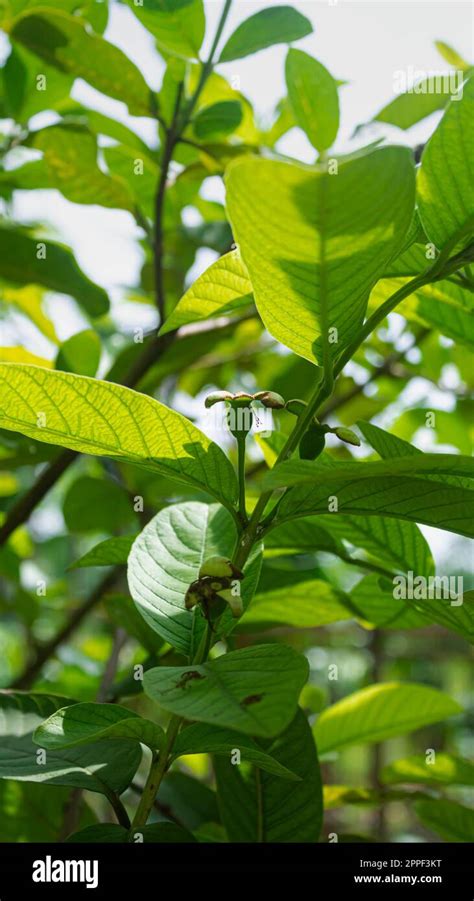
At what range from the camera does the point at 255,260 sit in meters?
0.42

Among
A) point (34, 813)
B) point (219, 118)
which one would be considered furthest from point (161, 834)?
point (219, 118)

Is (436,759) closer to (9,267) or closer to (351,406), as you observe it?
(351,406)

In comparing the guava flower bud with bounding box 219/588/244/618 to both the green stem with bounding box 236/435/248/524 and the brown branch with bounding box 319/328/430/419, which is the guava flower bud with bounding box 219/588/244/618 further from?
the brown branch with bounding box 319/328/430/419

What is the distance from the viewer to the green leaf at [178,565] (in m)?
0.53

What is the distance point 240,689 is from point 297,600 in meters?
0.40

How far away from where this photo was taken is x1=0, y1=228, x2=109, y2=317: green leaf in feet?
3.21

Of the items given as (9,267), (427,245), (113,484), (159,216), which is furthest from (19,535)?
(427,245)

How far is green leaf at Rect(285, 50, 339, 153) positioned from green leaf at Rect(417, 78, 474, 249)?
324mm

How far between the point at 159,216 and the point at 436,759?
2.14 ft

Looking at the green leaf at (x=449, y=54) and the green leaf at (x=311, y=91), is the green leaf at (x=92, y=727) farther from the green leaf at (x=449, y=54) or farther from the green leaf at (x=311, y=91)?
the green leaf at (x=449, y=54)

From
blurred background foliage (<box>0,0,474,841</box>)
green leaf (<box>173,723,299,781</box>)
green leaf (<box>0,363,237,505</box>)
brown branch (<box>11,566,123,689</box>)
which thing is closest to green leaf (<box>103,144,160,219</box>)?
blurred background foliage (<box>0,0,474,841</box>)

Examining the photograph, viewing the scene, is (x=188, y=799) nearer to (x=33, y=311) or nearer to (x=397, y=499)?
(x=397, y=499)

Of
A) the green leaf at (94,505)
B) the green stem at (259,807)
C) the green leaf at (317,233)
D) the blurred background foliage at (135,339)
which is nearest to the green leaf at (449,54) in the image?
the blurred background foliage at (135,339)

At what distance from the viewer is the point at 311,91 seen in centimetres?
76
